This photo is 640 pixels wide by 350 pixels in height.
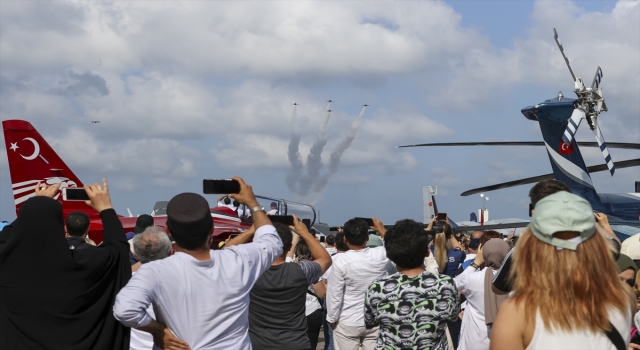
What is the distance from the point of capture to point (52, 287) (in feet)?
11.6

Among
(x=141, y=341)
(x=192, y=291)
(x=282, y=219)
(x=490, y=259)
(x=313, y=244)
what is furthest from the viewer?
(x=490, y=259)

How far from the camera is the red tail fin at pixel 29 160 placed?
18984 millimetres

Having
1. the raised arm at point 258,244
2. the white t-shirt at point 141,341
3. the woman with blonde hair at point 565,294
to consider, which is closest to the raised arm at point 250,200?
the raised arm at point 258,244

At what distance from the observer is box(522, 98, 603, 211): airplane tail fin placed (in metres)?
19.5

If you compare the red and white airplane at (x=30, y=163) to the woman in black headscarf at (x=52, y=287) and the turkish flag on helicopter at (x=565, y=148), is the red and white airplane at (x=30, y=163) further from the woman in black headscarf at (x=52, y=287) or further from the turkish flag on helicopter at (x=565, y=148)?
the woman in black headscarf at (x=52, y=287)

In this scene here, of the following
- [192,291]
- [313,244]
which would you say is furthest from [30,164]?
[192,291]

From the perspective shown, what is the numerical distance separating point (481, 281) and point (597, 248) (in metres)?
3.26

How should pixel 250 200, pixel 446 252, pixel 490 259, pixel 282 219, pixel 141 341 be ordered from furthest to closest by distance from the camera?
1. pixel 446 252
2. pixel 490 259
3. pixel 141 341
4. pixel 282 219
5. pixel 250 200

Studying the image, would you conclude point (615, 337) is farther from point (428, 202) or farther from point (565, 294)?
point (428, 202)

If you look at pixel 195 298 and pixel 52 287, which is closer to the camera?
pixel 195 298

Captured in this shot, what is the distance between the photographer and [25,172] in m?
19.1

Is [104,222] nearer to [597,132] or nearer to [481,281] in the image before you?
[481,281]

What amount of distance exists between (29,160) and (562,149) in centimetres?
1479

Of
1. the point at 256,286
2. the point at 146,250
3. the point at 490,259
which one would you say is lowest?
the point at 256,286
